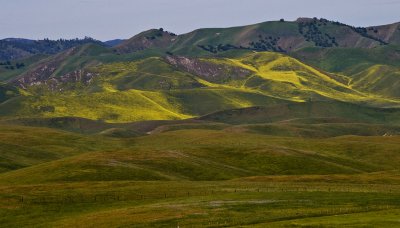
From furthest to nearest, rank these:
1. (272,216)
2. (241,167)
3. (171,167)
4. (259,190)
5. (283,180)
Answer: (241,167), (171,167), (283,180), (259,190), (272,216)

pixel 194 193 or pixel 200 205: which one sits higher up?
pixel 200 205

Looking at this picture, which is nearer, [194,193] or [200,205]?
[200,205]

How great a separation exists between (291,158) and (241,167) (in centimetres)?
1618

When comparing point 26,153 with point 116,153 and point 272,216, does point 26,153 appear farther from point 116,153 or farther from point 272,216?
point 272,216

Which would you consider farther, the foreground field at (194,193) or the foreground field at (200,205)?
the foreground field at (194,193)

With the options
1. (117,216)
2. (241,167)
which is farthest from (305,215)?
(241,167)

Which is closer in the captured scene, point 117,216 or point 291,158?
Result: point 117,216

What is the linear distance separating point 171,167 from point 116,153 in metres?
20.0

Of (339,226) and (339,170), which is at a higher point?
(339,226)

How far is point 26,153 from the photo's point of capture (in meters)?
195

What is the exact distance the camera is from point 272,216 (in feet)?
253

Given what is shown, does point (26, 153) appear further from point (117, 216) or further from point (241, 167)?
point (117, 216)

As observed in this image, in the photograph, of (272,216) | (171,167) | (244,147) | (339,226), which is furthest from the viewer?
(244,147)

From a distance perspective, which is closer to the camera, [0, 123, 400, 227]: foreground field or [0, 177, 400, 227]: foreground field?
[0, 177, 400, 227]: foreground field
